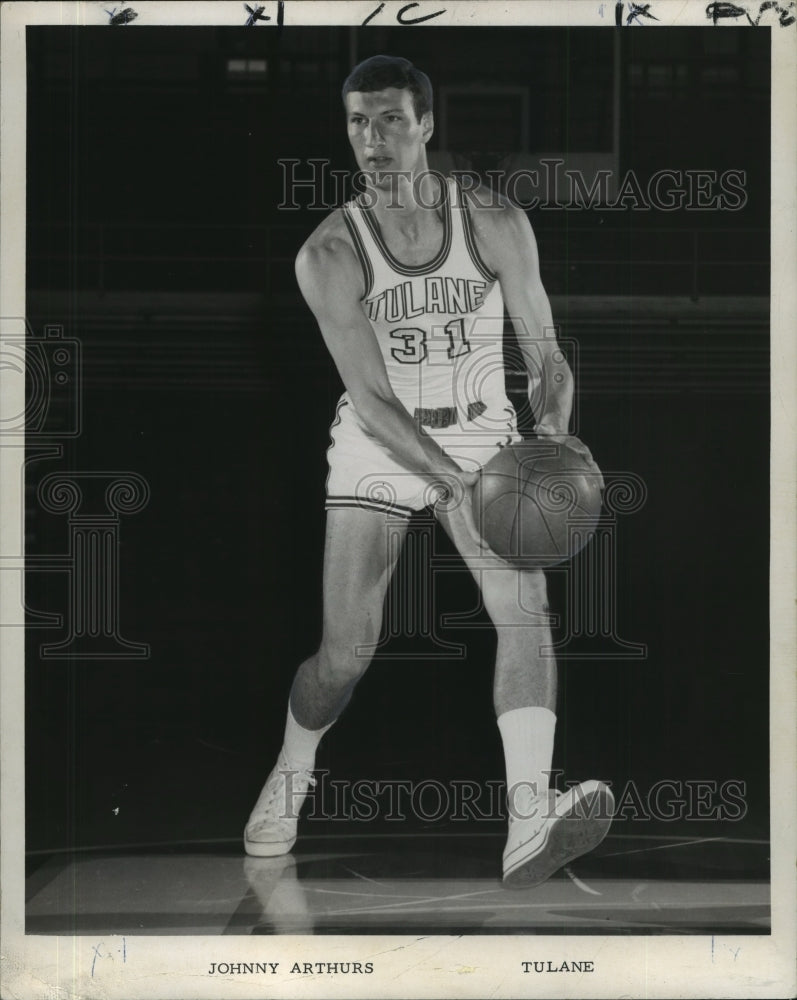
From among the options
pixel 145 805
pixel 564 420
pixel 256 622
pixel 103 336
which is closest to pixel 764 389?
pixel 564 420

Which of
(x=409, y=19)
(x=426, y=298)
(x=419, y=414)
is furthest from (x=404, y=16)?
(x=419, y=414)

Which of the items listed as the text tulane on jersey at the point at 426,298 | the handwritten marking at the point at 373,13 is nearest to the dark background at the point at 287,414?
the handwritten marking at the point at 373,13

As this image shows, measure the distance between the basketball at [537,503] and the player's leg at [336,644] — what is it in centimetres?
30

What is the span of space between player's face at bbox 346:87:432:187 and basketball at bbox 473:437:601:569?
100 centimetres

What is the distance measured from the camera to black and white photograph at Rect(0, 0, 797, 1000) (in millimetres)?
3871

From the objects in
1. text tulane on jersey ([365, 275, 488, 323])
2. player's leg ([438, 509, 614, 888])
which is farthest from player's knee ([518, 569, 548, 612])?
text tulane on jersey ([365, 275, 488, 323])

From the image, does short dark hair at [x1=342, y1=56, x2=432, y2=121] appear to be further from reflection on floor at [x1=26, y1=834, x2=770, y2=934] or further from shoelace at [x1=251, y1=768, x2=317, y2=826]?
reflection on floor at [x1=26, y1=834, x2=770, y2=934]

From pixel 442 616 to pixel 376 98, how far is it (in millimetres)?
1693

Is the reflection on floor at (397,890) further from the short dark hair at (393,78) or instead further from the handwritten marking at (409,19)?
the handwritten marking at (409,19)

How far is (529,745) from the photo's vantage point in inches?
154

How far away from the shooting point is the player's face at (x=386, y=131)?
386cm

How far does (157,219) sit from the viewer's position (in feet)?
12.7

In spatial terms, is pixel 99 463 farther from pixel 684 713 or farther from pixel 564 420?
pixel 684 713

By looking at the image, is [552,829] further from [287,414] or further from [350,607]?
[287,414]
